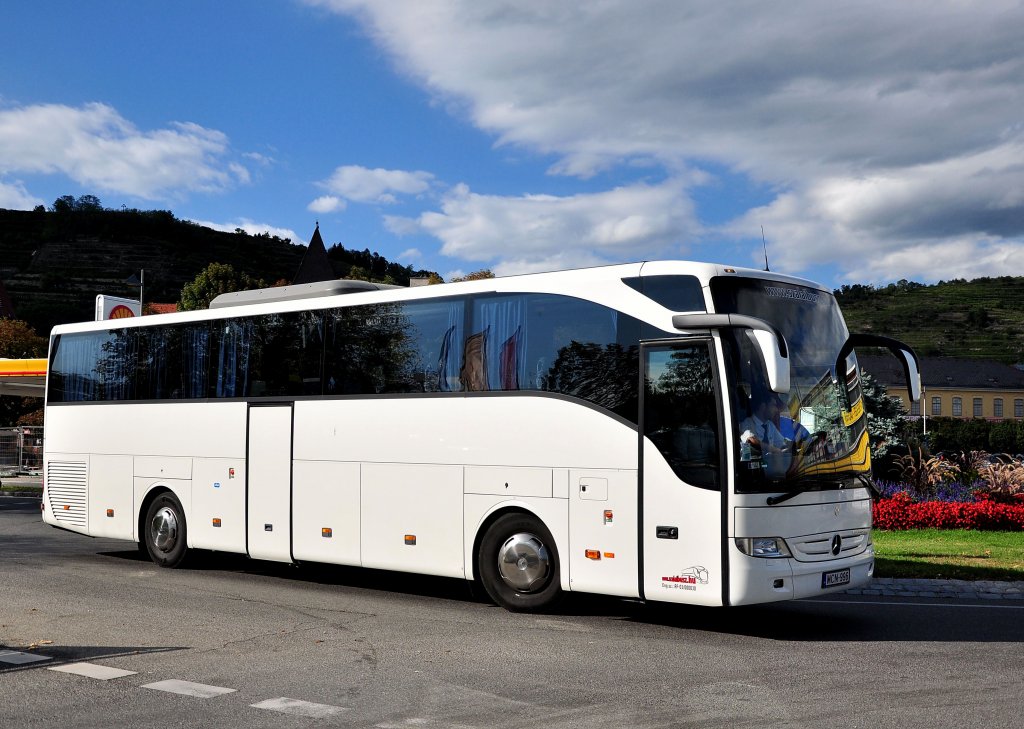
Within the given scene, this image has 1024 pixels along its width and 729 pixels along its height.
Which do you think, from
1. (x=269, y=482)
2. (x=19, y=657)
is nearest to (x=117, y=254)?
(x=269, y=482)

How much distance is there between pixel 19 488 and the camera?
33656mm

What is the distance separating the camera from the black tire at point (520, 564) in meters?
10.3

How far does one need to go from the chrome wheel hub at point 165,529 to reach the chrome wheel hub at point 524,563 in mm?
5673

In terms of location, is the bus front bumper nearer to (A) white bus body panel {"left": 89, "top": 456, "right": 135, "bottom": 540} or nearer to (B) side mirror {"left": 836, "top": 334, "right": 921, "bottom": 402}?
(B) side mirror {"left": 836, "top": 334, "right": 921, "bottom": 402}

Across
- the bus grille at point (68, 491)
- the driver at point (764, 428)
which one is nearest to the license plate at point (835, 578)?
the driver at point (764, 428)

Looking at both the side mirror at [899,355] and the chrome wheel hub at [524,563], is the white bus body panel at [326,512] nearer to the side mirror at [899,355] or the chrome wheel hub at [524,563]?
the chrome wheel hub at [524,563]

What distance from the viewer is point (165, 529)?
47.1ft

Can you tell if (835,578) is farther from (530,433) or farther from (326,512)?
(326,512)

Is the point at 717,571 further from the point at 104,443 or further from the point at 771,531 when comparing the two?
the point at 104,443

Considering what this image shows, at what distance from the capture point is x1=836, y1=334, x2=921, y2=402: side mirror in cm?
970

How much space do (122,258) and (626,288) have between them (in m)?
160

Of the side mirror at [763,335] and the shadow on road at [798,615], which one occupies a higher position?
the side mirror at [763,335]

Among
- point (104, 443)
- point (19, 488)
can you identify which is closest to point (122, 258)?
point (19, 488)

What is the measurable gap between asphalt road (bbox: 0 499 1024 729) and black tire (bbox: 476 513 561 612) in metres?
0.23
